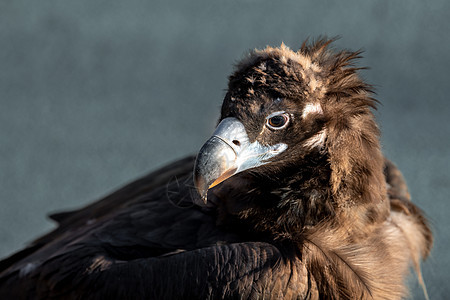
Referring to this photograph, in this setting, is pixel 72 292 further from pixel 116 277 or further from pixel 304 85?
pixel 304 85

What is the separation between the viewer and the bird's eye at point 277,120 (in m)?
2.21

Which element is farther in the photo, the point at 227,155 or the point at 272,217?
the point at 272,217

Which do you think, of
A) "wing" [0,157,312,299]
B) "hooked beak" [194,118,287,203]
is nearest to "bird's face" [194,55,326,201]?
"hooked beak" [194,118,287,203]

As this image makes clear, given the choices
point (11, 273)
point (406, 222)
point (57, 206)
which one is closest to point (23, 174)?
point (57, 206)

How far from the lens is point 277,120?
2229 millimetres

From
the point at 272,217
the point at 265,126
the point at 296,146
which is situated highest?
the point at 265,126

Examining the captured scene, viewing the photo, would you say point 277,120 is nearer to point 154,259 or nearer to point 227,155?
point 227,155

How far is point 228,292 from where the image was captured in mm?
2170

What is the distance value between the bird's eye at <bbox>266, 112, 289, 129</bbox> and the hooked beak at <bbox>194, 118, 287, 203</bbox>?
7 cm

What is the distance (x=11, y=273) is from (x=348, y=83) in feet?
5.45

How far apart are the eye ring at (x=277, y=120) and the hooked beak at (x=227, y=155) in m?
0.07

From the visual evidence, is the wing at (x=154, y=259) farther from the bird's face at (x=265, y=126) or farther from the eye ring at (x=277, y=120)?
the eye ring at (x=277, y=120)

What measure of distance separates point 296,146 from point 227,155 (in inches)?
11.0

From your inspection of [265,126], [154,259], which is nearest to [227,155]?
[265,126]
